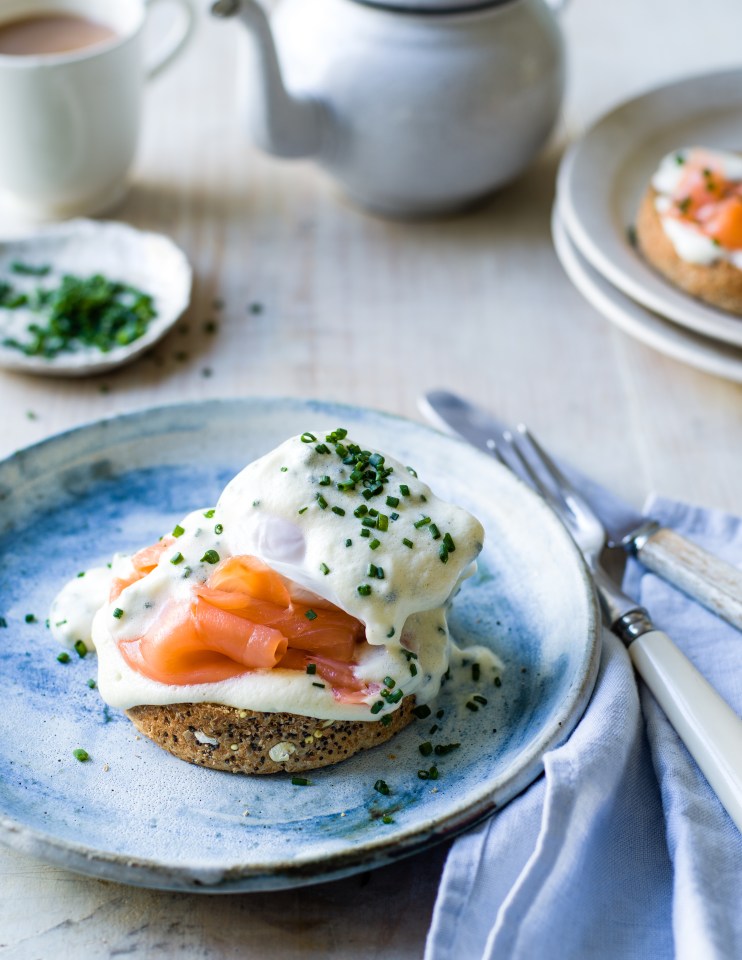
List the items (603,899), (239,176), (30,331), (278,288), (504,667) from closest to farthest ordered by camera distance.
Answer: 1. (603,899)
2. (504,667)
3. (30,331)
4. (278,288)
5. (239,176)

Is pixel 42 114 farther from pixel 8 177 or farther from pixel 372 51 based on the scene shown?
pixel 372 51

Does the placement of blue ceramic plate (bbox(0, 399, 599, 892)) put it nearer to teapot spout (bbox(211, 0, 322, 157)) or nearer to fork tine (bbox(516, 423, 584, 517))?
fork tine (bbox(516, 423, 584, 517))

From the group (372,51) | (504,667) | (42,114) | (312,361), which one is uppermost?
(372,51)

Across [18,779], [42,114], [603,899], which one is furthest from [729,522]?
[42,114]

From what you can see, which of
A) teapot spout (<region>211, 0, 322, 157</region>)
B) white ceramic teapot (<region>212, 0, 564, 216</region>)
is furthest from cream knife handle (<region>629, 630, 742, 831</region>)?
teapot spout (<region>211, 0, 322, 157</region>)

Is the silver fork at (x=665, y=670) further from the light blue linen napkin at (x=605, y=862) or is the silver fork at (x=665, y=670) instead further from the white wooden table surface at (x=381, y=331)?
the white wooden table surface at (x=381, y=331)

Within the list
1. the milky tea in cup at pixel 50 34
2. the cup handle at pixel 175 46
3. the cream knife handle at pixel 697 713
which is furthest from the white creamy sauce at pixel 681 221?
the milky tea in cup at pixel 50 34
